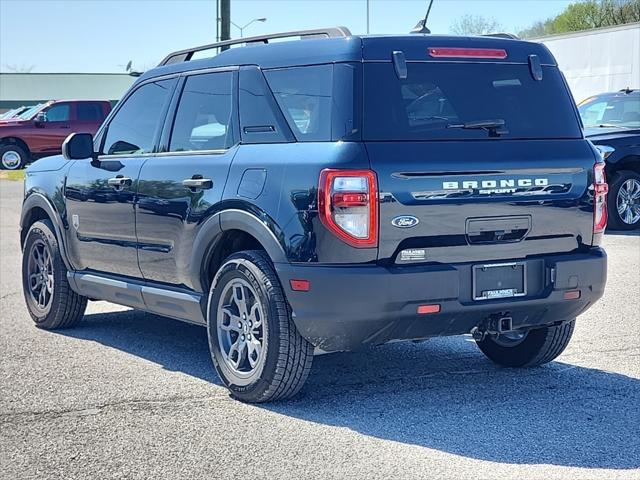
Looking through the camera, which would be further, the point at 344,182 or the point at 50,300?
the point at 50,300

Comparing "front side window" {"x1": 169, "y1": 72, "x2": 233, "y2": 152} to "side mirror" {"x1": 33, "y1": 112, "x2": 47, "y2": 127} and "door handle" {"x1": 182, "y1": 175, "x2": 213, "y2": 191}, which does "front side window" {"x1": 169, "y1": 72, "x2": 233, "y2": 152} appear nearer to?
"door handle" {"x1": 182, "y1": 175, "x2": 213, "y2": 191}

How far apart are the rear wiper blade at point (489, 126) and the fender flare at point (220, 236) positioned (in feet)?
3.63

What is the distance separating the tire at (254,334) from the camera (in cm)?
556

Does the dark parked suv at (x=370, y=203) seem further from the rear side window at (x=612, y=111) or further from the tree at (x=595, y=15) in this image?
the tree at (x=595, y=15)

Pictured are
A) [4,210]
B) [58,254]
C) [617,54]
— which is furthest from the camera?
[617,54]

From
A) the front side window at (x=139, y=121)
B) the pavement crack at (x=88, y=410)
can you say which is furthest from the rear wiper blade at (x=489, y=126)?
the front side window at (x=139, y=121)

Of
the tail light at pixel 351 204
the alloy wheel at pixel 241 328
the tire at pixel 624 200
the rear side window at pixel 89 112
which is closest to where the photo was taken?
the tail light at pixel 351 204

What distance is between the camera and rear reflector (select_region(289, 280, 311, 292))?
5.36 m

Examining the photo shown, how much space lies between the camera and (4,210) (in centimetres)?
1861

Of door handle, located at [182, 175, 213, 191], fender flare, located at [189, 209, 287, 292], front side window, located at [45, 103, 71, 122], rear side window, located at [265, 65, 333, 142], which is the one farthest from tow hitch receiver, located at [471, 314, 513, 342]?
front side window, located at [45, 103, 71, 122]

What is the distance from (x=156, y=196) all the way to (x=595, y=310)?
12.6 feet

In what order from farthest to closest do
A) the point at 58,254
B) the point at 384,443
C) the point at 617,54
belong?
the point at 617,54 < the point at 58,254 < the point at 384,443

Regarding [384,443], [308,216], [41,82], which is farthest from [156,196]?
[41,82]

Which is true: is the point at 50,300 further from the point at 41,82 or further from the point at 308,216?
the point at 41,82
